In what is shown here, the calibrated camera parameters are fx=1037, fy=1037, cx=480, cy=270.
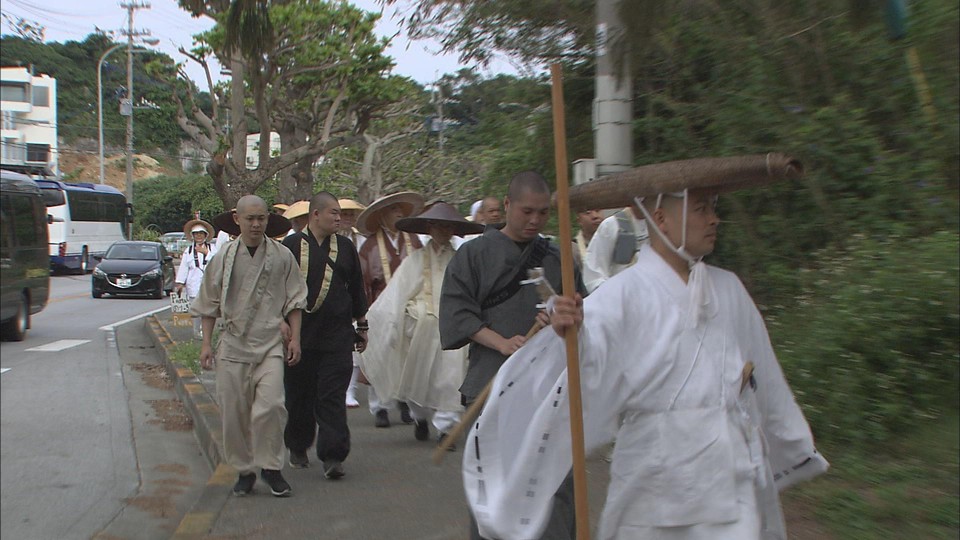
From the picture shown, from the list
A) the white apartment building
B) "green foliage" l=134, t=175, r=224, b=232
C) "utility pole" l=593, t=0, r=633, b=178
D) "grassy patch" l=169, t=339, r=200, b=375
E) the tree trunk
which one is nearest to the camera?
the white apartment building

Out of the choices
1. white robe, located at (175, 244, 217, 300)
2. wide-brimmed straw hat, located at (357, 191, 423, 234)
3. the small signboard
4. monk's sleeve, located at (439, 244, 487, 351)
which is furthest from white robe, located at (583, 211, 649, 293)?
the small signboard

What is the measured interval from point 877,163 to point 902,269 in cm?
182

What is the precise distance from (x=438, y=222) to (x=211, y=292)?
169cm

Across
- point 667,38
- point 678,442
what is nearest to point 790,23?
point 667,38

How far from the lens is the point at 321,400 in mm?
6652

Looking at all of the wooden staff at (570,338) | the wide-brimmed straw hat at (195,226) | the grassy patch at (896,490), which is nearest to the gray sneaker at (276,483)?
the wide-brimmed straw hat at (195,226)

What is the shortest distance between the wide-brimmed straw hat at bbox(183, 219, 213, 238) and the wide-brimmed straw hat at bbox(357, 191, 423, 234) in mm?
1363

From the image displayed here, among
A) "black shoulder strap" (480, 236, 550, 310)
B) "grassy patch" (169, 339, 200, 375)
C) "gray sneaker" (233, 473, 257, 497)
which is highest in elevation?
"black shoulder strap" (480, 236, 550, 310)

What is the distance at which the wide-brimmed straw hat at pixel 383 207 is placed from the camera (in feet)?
28.3

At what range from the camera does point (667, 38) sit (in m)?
8.59

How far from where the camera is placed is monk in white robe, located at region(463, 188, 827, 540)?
3.05 meters

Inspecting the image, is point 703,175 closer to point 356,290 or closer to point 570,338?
point 570,338

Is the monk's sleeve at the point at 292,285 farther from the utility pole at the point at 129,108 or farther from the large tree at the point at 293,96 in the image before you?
the utility pole at the point at 129,108

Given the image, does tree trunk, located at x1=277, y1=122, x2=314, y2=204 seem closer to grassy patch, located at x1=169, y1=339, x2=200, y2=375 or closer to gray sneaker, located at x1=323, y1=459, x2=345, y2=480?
grassy patch, located at x1=169, y1=339, x2=200, y2=375
